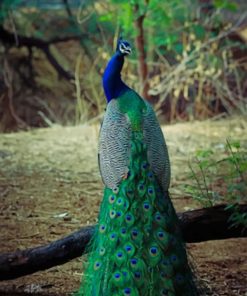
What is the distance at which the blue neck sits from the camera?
3.46 m

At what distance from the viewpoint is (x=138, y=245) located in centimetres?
306

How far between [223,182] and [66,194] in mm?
1405

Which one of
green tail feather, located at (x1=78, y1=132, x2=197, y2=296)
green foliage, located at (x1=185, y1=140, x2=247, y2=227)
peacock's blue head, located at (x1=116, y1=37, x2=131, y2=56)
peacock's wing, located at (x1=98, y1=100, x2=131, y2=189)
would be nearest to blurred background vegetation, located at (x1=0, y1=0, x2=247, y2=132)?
green foliage, located at (x1=185, y1=140, x2=247, y2=227)

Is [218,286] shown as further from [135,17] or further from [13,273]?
[135,17]

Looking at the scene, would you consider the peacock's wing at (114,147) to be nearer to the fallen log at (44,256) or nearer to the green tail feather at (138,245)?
the green tail feather at (138,245)

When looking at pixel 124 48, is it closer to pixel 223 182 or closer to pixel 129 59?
pixel 223 182

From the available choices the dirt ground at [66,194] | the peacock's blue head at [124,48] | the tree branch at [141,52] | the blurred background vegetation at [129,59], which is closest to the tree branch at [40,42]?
the blurred background vegetation at [129,59]

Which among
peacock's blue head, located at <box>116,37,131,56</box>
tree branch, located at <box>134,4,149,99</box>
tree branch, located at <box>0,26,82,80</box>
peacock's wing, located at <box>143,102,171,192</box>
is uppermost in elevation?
tree branch, located at <box>0,26,82,80</box>

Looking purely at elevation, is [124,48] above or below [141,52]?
below

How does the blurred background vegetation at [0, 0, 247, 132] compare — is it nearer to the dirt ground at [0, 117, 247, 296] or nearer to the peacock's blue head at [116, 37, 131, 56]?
the dirt ground at [0, 117, 247, 296]

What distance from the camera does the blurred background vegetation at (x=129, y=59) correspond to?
9.22 metres

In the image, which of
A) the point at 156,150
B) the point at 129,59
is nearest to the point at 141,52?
the point at 129,59

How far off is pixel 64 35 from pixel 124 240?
31.4 ft

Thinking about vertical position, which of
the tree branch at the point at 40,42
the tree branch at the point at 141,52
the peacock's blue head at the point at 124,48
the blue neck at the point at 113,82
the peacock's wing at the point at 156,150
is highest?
the tree branch at the point at 40,42
